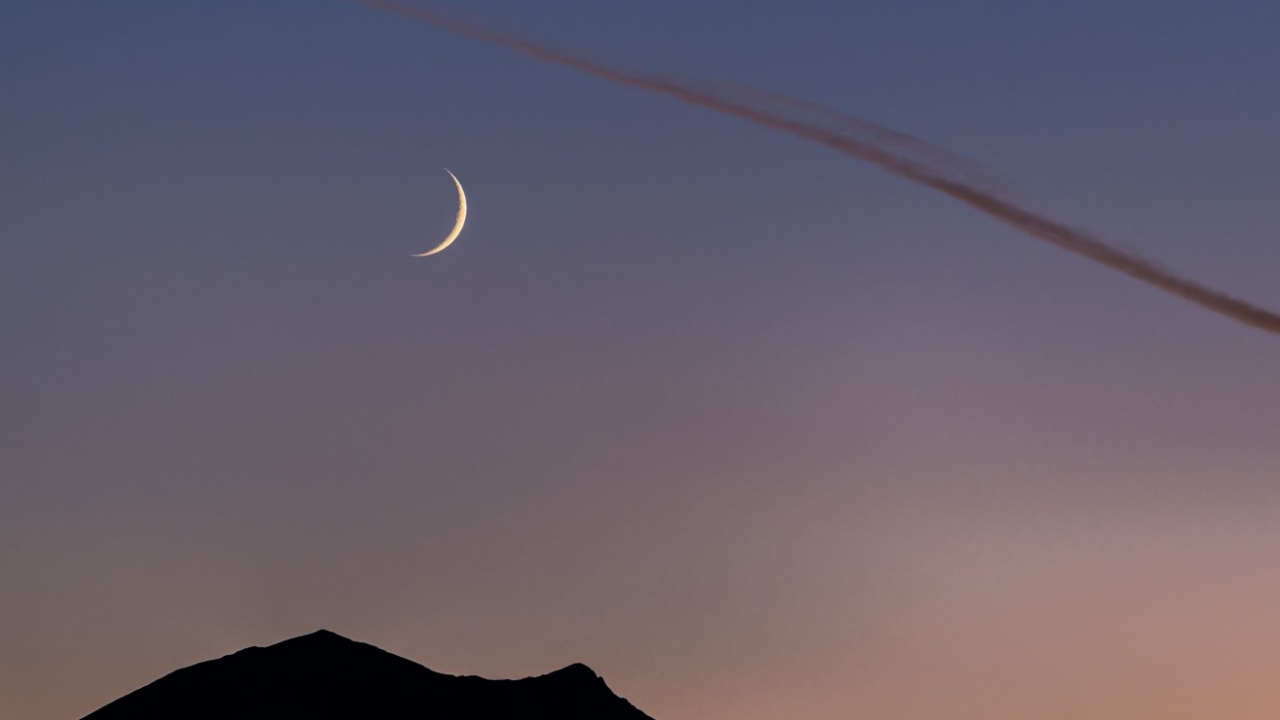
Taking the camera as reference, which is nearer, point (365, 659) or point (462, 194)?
point (462, 194)

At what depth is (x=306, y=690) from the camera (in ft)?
576

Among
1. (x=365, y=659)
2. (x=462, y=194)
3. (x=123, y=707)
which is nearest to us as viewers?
(x=462, y=194)

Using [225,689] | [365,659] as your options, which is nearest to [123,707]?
[225,689]

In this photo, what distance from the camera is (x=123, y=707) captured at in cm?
17175

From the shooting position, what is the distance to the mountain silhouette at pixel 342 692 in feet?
565

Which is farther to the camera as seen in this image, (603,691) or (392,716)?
(603,691)

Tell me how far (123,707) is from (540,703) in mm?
51121

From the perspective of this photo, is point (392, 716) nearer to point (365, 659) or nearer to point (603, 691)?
point (365, 659)

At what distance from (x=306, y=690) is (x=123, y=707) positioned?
21.8 metres

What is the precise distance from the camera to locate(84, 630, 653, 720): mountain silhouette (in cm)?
17212

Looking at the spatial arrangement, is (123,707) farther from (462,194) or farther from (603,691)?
(462,194)

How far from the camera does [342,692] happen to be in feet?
580

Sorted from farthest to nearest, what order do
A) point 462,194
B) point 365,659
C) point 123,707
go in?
1. point 365,659
2. point 123,707
3. point 462,194

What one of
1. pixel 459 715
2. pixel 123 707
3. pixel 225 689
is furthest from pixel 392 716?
pixel 123 707
